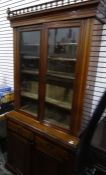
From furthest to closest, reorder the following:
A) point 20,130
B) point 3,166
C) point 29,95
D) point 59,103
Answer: point 3,166, point 29,95, point 20,130, point 59,103

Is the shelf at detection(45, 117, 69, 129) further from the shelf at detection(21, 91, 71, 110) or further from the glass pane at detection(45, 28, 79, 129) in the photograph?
the shelf at detection(21, 91, 71, 110)

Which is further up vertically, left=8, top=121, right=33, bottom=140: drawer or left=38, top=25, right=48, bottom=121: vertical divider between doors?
left=38, top=25, right=48, bottom=121: vertical divider between doors

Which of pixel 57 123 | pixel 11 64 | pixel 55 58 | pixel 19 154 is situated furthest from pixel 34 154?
pixel 11 64

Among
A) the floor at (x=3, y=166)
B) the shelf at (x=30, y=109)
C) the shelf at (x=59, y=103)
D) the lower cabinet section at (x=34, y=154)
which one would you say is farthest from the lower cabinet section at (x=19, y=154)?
the shelf at (x=59, y=103)

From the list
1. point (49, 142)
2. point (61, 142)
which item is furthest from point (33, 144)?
point (61, 142)

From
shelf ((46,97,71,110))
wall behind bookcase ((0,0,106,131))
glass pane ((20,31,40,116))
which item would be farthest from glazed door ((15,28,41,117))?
wall behind bookcase ((0,0,106,131))

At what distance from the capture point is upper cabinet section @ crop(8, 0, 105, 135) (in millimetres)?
1587

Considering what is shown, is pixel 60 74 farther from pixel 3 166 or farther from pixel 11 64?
pixel 3 166

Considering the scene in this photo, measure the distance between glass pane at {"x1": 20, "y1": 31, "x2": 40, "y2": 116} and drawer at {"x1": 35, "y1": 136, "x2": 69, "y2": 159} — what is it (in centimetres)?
39

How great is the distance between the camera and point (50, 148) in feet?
6.32

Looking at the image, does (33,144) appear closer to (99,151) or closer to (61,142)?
(61,142)

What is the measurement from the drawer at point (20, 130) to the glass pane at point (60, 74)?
27 centimetres

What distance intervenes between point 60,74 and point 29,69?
52 centimetres

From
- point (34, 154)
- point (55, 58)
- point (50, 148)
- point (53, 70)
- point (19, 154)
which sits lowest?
point (19, 154)
